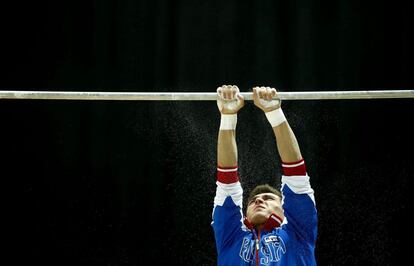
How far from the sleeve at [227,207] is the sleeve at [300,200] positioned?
0.19 m

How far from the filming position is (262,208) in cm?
252

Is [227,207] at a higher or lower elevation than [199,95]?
lower

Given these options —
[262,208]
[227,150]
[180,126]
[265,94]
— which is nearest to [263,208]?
[262,208]

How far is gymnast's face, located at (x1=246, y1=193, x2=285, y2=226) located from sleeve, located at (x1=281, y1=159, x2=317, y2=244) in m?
0.16

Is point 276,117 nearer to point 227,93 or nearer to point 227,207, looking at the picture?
point 227,93

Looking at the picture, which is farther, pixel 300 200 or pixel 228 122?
pixel 228 122

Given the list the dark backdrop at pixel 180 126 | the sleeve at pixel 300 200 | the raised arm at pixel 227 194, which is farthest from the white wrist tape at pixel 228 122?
the dark backdrop at pixel 180 126

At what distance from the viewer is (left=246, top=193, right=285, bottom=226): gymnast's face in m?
2.48

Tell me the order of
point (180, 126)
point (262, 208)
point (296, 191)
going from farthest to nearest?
1. point (180, 126)
2. point (262, 208)
3. point (296, 191)

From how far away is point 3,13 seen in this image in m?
3.83

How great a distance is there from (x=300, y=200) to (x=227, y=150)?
338 mm

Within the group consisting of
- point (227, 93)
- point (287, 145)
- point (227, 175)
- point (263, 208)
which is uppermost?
point (227, 93)

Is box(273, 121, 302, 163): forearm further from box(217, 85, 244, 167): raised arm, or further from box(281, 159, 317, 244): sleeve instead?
box(217, 85, 244, 167): raised arm

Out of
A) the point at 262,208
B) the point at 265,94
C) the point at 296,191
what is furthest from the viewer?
the point at 262,208
